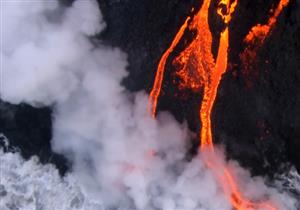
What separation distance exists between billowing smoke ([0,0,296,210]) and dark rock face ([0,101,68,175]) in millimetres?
147

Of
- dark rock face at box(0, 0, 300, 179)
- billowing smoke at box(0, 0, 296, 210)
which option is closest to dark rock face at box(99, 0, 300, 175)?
dark rock face at box(0, 0, 300, 179)

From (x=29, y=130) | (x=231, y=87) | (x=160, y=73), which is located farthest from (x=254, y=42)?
(x=29, y=130)

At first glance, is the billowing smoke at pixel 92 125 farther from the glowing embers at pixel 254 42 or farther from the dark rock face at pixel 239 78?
the glowing embers at pixel 254 42

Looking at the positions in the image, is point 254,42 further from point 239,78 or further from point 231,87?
point 231,87

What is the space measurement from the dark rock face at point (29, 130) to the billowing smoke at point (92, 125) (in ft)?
0.48

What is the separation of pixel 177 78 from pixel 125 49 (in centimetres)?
114

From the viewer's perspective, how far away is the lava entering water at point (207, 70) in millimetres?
10152

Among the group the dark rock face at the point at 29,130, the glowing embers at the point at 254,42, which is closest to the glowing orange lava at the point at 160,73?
the glowing embers at the point at 254,42

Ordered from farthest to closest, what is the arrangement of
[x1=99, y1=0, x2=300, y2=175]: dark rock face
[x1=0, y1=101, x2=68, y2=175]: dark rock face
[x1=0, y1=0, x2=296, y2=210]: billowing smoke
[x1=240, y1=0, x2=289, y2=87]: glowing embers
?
[x1=0, y1=101, x2=68, y2=175]: dark rock face → [x1=0, y1=0, x2=296, y2=210]: billowing smoke → [x1=99, y1=0, x2=300, y2=175]: dark rock face → [x1=240, y1=0, x2=289, y2=87]: glowing embers

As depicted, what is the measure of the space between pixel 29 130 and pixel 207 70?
3.65 metres

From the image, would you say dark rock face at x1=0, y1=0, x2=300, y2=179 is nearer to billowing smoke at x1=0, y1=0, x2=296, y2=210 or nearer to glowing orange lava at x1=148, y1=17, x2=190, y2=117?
glowing orange lava at x1=148, y1=17, x2=190, y2=117

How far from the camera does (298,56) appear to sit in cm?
1010

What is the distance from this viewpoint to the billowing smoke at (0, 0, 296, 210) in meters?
11.0

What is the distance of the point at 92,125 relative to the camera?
11.4 meters
